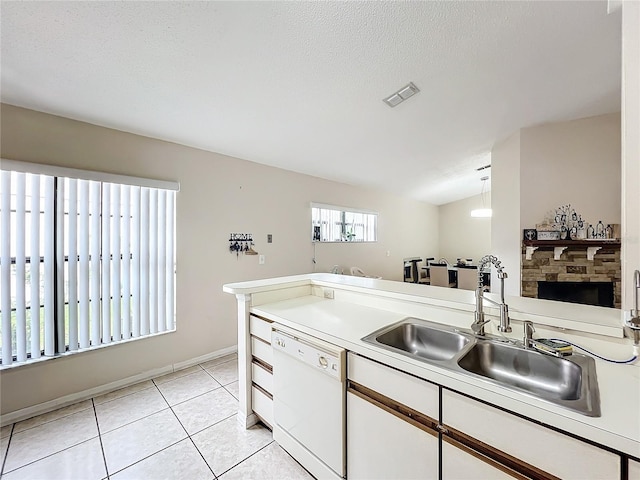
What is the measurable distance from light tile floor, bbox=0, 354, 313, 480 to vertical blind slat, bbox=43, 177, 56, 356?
58 cm

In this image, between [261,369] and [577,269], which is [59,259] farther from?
[577,269]

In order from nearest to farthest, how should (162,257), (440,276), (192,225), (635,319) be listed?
(635,319) → (162,257) → (192,225) → (440,276)

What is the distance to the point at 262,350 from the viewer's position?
6.09 feet

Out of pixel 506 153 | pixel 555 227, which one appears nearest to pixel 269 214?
pixel 506 153

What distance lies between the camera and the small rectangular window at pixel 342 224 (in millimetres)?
4406

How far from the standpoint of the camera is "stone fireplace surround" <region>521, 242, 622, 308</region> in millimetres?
3314

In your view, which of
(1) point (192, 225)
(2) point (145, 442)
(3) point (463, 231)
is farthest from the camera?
(3) point (463, 231)

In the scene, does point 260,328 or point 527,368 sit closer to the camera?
→ point 527,368

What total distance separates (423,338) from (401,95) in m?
1.97

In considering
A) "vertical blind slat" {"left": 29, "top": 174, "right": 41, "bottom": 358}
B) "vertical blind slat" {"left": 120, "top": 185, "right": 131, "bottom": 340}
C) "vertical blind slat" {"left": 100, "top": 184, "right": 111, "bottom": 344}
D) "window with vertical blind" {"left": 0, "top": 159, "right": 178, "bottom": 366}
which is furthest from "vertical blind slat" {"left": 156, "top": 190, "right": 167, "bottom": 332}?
"vertical blind slat" {"left": 29, "top": 174, "right": 41, "bottom": 358}

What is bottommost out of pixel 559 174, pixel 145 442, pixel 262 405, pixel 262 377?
pixel 145 442

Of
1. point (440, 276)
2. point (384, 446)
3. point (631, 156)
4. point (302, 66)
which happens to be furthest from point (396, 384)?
point (440, 276)

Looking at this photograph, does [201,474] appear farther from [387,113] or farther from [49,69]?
[387,113]

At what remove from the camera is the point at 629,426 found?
0.71 metres
